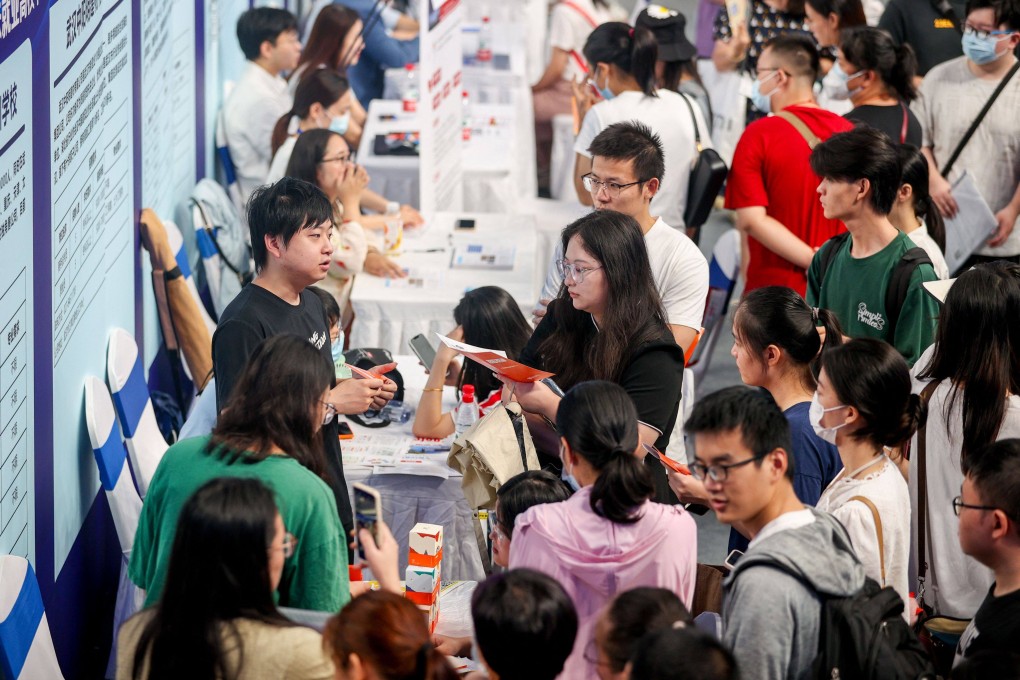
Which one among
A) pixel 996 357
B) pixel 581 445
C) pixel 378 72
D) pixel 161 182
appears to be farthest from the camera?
pixel 378 72

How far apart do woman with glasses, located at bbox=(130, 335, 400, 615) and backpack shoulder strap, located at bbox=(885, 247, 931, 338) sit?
1.84 meters

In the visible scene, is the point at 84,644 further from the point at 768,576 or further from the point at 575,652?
the point at 768,576

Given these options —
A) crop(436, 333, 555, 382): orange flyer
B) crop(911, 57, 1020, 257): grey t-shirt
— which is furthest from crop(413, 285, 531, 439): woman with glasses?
crop(911, 57, 1020, 257): grey t-shirt

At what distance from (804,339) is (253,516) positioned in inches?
62.0

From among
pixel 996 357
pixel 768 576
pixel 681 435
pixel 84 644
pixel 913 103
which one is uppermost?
pixel 913 103

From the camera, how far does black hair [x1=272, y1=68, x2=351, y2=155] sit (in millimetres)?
5957

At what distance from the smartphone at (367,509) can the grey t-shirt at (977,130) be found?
3585 millimetres

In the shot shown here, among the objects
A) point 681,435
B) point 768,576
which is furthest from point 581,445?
point 681,435

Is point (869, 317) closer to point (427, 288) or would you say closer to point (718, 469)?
point (718, 469)

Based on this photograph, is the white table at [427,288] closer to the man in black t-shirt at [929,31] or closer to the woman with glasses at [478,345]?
the woman with glasses at [478,345]

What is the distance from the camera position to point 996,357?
9.53 ft


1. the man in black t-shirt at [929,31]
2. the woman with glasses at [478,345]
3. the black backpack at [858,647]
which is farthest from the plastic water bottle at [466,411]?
the man in black t-shirt at [929,31]

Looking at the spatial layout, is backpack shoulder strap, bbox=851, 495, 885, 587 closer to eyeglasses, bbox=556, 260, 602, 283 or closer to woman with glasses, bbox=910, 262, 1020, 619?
woman with glasses, bbox=910, 262, 1020, 619

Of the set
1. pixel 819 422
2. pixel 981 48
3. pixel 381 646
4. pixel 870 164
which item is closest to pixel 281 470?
pixel 381 646
